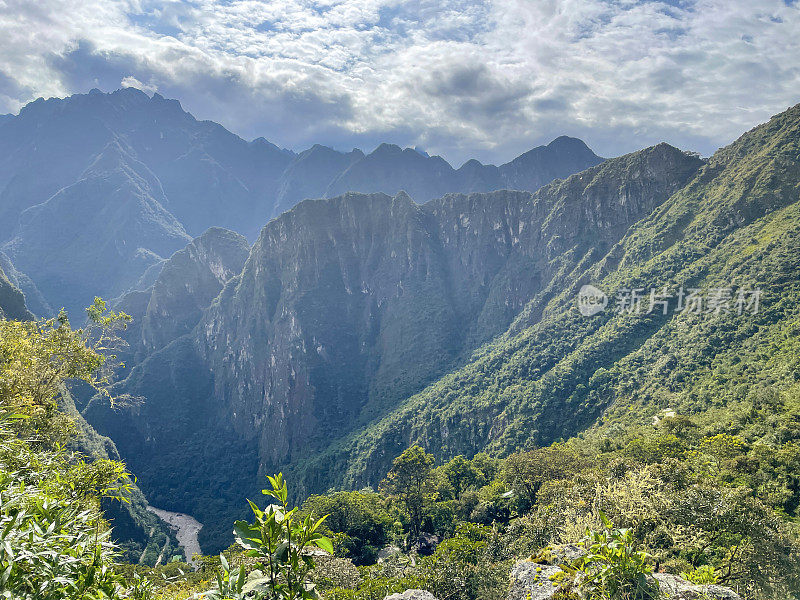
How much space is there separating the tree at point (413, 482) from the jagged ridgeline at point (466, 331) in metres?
33.3

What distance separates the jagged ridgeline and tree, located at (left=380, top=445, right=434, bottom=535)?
33308 mm

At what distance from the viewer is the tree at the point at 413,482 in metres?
45.2

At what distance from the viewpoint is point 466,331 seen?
155 metres

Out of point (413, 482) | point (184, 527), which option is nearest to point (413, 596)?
point (413, 482)

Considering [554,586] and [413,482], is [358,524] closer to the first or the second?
[413,482]

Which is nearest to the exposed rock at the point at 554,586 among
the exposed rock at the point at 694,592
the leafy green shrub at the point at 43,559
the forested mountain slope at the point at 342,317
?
the exposed rock at the point at 694,592

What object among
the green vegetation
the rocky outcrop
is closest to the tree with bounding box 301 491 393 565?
the rocky outcrop

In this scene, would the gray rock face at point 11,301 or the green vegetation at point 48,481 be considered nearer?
the green vegetation at point 48,481

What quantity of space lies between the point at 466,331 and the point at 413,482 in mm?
109593

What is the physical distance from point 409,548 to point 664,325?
216ft

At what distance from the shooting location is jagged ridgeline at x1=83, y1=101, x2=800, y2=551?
69750 mm

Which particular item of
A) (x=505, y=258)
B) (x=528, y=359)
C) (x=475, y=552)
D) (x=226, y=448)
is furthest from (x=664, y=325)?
(x=226, y=448)

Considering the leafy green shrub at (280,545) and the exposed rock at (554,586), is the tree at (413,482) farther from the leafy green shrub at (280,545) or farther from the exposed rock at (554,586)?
the leafy green shrub at (280,545)

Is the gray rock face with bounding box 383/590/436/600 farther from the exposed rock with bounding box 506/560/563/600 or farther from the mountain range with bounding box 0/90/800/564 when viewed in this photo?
the mountain range with bounding box 0/90/800/564
